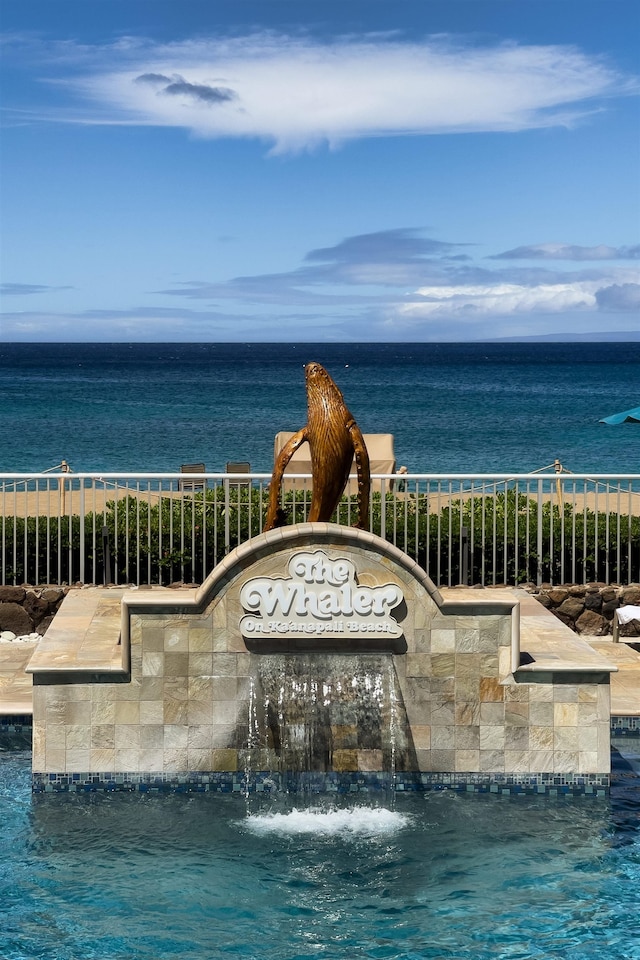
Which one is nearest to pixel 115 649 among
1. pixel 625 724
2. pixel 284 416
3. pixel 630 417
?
pixel 625 724

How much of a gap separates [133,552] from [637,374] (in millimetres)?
116028

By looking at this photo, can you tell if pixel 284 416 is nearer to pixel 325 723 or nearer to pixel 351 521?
pixel 351 521

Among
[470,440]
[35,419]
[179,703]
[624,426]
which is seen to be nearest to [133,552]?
[179,703]

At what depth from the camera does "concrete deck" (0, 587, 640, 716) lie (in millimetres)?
9211

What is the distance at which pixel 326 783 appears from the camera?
30.3 feet

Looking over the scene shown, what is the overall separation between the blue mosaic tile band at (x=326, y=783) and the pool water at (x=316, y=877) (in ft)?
0.35

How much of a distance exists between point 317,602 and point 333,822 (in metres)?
1.62

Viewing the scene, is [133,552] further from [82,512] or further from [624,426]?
[624,426]

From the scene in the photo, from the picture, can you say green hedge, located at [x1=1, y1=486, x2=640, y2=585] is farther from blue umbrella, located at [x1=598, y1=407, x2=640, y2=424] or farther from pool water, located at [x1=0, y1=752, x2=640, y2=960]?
blue umbrella, located at [x1=598, y1=407, x2=640, y2=424]

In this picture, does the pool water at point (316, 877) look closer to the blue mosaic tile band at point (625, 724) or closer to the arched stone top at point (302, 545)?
the blue mosaic tile band at point (625, 724)

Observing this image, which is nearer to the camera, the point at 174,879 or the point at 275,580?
the point at 174,879

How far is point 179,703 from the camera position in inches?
364

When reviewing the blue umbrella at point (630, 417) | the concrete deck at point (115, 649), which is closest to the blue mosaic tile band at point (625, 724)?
the concrete deck at point (115, 649)

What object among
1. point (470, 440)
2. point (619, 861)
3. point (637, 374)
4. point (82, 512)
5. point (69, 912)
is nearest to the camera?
point (69, 912)
